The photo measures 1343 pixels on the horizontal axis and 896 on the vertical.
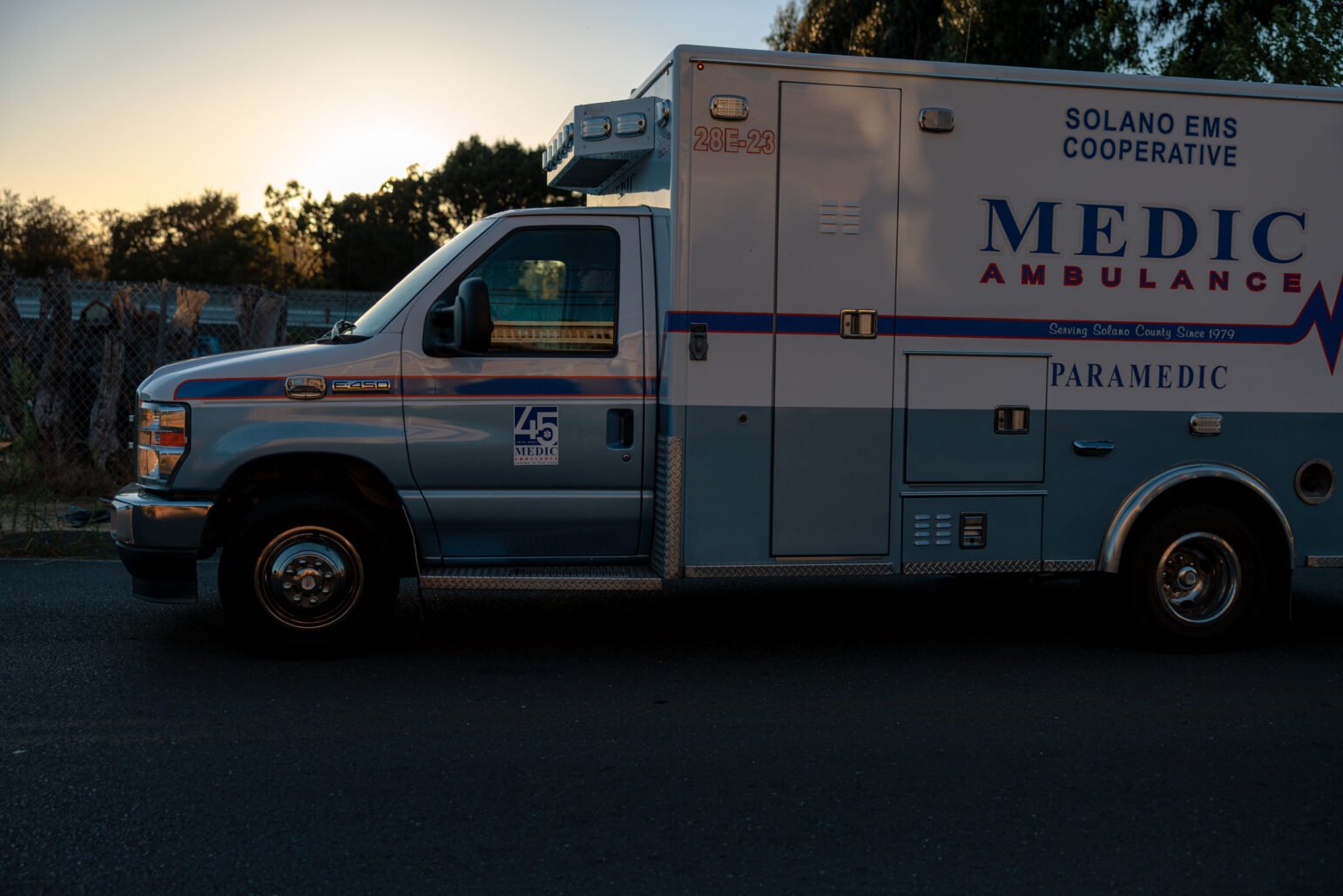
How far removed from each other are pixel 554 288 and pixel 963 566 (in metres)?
Answer: 2.60

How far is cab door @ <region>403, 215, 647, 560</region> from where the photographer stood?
6102 millimetres

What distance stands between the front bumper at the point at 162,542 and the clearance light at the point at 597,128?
110 inches

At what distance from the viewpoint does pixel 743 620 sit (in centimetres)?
731

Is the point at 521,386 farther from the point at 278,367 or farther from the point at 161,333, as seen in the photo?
the point at 161,333

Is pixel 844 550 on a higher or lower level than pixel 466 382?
lower

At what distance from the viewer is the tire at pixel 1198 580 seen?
21.5 feet

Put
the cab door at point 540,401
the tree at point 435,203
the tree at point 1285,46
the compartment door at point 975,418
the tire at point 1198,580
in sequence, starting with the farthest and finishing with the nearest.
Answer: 1. the tree at point 435,203
2. the tree at point 1285,46
3. the tire at point 1198,580
4. the compartment door at point 975,418
5. the cab door at point 540,401

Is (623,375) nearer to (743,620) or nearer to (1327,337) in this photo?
(743,620)

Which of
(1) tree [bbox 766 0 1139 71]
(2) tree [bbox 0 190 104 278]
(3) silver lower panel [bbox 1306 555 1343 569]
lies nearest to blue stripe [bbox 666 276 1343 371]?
(3) silver lower panel [bbox 1306 555 1343 569]

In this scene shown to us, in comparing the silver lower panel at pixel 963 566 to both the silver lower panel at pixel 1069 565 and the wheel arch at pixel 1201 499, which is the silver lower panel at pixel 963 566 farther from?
the wheel arch at pixel 1201 499

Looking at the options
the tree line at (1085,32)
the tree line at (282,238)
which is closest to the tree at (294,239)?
the tree line at (282,238)

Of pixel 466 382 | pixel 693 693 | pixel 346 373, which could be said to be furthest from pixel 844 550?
pixel 346 373

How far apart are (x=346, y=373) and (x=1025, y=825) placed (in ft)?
12.4

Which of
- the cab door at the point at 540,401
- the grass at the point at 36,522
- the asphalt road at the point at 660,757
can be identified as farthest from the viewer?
the grass at the point at 36,522
